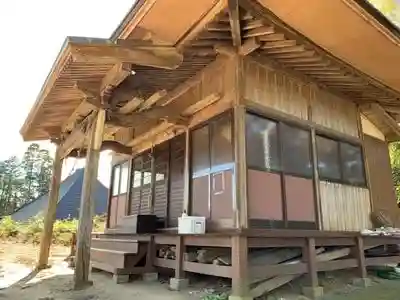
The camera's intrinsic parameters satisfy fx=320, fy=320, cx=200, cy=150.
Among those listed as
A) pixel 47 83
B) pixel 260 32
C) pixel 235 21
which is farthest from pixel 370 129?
pixel 47 83

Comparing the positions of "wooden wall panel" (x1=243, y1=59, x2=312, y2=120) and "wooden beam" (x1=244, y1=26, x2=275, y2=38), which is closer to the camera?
"wooden beam" (x1=244, y1=26, x2=275, y2=38)

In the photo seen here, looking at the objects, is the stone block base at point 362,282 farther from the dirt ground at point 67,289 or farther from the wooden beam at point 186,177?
the wooden beam at point 186,177

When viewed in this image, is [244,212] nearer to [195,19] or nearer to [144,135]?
[195,19]

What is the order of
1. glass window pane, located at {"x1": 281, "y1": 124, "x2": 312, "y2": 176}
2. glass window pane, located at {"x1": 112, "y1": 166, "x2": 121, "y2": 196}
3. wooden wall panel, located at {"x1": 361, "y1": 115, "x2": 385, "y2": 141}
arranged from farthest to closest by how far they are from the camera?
1. glass window pane, located at {"x1": 112, "y1": 166, "x2": 121, "y2": 196}
2. wooden wall panel, located at {"x1": 361, "y1": 115, "x2": 385, "y2": 141}
3. glass window pane, located at {"x1": 281, "y1": 124, "x2": 312, "y2": 176}

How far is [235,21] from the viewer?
4109 mm

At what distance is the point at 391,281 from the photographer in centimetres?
529

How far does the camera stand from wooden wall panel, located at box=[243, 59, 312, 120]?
16.1ft

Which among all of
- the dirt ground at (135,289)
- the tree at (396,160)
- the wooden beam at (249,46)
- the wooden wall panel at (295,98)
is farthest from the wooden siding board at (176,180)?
the tree at (396,160)

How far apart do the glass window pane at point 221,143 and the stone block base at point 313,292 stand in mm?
1945

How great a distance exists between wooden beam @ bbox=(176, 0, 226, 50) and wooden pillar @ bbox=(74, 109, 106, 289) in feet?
5.14

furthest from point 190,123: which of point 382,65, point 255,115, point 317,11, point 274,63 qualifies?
point 382,65

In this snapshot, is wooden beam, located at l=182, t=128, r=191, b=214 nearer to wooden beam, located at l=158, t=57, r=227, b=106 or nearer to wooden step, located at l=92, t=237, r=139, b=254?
wooden beam, located at l=158, t=57, r=227, b=106

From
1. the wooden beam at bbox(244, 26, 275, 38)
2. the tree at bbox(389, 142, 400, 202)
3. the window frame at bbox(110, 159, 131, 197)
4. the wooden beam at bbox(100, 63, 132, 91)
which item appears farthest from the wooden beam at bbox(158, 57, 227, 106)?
the tree at bbox(389, 142, 400, 202)

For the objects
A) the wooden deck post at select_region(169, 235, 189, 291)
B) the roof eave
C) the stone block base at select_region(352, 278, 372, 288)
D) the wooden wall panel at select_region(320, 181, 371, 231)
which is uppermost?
the roof eave
